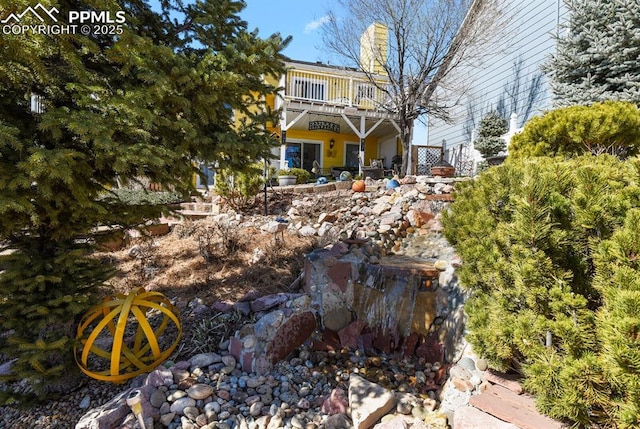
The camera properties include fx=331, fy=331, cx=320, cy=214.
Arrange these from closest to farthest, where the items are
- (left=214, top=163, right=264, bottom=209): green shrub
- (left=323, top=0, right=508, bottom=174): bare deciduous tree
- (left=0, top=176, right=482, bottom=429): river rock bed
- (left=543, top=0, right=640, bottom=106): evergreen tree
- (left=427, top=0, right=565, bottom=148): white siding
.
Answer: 1. (left=0, top=176, right=482, bottom=429): river rock bed
2. (left=543, top=0, right=640, bottom=106): evergreen tree
3. (left=214, top=163, right=264, bottom=209): green shrub
4. (left=427, top=0, right=565, bottom=148): white siding
5. (left=323, top=0, right=508, bottom=174): bare deciduous tree

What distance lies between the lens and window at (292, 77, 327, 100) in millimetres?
12414

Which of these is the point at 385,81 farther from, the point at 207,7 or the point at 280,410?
the point at 280,410

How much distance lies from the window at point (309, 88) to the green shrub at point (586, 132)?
30.0 feet

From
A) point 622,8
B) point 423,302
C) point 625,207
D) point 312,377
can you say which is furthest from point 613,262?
point 622,8

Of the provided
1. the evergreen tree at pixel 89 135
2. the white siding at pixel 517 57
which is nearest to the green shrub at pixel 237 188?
the evergreen tree at pixel 89 135

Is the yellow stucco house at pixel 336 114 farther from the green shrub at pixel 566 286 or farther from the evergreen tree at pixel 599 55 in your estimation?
the green shrub at pixel 566 286

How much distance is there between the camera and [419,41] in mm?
9664

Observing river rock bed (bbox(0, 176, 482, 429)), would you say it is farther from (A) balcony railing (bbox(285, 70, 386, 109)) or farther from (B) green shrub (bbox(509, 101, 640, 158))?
(A) balcony railing (bbox(285, 70, 386, 109))

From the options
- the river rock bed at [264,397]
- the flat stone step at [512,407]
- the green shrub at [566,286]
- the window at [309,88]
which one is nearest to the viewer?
the green shrub at [566,286]

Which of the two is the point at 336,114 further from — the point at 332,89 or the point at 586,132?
the point at 586,132

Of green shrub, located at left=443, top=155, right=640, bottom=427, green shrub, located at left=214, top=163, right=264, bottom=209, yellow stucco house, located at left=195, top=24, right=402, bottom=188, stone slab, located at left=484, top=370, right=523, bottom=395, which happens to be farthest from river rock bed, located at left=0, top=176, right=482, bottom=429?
yellow stucco house, located at left=195, top=24, right=402, bottom=188

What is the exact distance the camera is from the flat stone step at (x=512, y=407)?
178cm

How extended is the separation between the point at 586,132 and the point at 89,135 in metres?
5.32

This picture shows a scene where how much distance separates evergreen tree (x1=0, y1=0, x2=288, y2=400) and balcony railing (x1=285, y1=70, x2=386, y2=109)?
10126 mm
